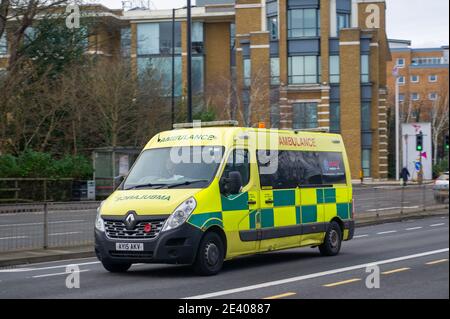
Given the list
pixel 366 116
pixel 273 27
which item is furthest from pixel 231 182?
pixel 366 116

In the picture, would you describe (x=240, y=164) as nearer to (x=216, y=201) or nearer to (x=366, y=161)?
(x=216, y=201)

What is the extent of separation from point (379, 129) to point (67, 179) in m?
34.8

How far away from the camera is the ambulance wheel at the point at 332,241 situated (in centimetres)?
1568

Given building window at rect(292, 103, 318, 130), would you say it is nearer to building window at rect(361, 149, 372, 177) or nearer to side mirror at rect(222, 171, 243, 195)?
building window at rect(361, 149, 372, 177)

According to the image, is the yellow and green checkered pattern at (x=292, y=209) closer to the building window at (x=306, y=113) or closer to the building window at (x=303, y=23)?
the building window at (x=306, y=113)

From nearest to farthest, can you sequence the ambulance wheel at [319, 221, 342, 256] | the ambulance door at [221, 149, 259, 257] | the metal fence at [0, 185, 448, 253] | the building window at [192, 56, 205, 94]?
the ambulance door at [221, 149, 259, 257] → the ambulance wheel at [319, 221, 342, 256] → the metal fence at [0, 185, 448, 253] → the building window at [192, 56, 205, 94]

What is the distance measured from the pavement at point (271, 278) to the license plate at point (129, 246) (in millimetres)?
475

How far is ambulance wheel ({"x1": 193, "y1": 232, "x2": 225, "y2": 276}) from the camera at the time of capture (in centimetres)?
1218

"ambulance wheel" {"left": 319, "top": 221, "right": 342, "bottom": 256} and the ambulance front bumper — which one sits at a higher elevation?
the ambulance front bumper

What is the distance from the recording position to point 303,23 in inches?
2474

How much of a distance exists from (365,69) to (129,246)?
5409 centimetres

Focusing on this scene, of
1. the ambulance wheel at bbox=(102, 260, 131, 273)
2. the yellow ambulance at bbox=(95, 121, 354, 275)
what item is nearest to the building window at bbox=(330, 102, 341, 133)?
the yellow ambulance at bbox=(95, 121, 354, 275)

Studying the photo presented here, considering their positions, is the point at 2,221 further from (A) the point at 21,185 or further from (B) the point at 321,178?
(A) the point at 21,185

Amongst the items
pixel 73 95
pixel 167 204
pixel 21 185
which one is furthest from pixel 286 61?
pixel 167 204
